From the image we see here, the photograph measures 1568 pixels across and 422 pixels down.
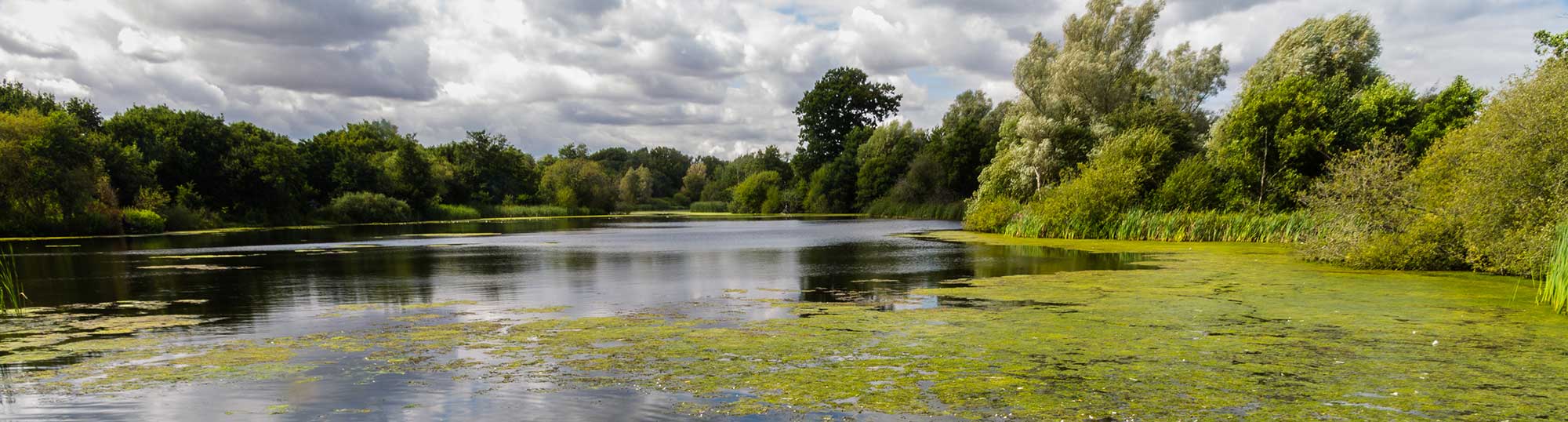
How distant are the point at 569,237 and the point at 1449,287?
35.1m

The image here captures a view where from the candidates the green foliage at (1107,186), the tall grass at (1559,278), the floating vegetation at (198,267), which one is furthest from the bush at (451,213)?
the tall grass at (1559,278)

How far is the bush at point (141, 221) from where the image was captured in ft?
148

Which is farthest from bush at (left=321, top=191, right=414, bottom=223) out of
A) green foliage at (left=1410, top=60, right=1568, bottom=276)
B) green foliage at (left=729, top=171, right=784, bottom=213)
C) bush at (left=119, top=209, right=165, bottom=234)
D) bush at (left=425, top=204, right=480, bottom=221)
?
green foliage at (left=1410, top=60, right=1568, bottom=276)

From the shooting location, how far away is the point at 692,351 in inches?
382

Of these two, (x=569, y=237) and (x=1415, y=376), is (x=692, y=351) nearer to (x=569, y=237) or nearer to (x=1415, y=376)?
(x=1415, y=376)

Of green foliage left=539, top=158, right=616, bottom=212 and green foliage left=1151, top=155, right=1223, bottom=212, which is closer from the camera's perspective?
green foliage left=1151, top=155, right=1223, bottom=212

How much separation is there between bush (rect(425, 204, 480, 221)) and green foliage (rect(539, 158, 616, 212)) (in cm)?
1632

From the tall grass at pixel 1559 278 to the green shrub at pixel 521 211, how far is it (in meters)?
81.1

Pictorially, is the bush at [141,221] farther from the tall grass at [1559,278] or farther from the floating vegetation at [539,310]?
the tall grass at [1559,278]

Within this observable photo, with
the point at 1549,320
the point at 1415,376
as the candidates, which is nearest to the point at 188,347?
the point at 1415,376

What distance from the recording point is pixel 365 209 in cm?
6556

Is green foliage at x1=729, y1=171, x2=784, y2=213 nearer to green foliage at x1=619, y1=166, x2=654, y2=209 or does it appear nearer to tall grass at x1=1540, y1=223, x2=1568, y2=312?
green foliage at x1=619, y1=166, x2=654, y2=209

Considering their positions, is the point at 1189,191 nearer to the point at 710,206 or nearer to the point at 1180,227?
the point at 1180,227

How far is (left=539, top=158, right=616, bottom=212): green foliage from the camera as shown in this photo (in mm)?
98125
